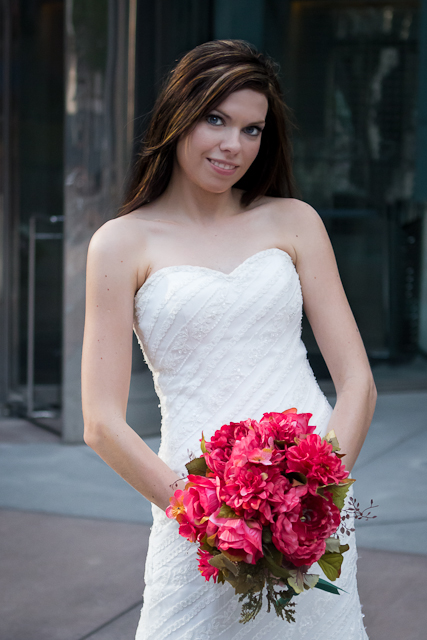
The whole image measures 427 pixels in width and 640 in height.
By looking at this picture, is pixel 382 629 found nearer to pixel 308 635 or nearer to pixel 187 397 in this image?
pixel 308 635

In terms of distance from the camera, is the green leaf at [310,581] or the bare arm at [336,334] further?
the bare arm at [336,334]

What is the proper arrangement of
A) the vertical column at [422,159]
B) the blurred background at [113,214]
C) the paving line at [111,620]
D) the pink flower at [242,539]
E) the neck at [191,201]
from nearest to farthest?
1. the pink flower at [242,539]
2. the neck at [191,201]
3. the paving line at [111,620]
4. the blurred background at [113,214]
5. the vertical column at [422,159]

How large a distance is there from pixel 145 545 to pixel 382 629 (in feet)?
4.73

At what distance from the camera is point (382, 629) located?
339 cm

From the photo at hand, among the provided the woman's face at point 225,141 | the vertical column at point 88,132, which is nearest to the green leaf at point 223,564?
the woman's face at point 225,141

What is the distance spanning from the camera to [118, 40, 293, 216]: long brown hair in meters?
2.08

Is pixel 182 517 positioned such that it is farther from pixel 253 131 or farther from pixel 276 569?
pixel 253 131

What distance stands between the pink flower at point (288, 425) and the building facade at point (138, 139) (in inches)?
176

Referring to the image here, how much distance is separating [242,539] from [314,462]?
210mm

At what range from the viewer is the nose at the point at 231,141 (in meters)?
2.08

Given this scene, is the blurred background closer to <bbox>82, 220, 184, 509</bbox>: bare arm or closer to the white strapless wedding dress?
the white strapless wedding dress

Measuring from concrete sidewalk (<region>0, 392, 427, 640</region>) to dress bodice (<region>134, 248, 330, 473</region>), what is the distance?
1.64m

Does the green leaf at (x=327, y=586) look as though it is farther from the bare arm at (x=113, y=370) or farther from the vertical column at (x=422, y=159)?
the vertical column at (x=422, y=159)

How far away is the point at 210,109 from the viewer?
2.08 metres
